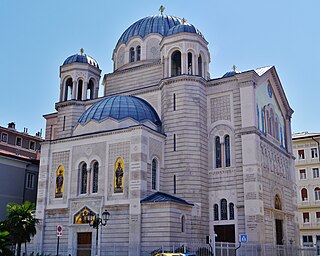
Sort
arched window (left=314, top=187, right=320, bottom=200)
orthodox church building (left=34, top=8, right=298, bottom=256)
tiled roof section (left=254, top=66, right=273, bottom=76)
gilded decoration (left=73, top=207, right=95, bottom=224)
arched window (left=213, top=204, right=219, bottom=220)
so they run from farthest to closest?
arched window (left=314, top=187, right=320, bottom=200) → tiled roof section (left=254, top=66, right=273, bottom=76) → arched window (left=213, top=204, right=219, bottom=220) → gilded decoration (left=73, top=207, right=95, bottom=224) → orthodox church building (left=34, top=8, right=298, bottom=256)

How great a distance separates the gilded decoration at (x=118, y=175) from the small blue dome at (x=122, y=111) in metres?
3.75

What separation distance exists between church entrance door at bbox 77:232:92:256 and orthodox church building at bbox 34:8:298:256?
84 millimetres

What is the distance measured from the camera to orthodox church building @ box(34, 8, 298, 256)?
31.5 meters

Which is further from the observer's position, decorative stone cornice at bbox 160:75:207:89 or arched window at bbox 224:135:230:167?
A: decorative stone cornice at bbox 160:75:207:89

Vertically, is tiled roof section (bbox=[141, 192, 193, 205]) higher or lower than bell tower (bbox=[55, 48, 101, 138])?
lower

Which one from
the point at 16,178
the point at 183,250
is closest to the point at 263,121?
the point at 183,250

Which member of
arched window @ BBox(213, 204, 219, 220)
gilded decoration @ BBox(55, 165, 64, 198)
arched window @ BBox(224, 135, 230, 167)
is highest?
arched window @ BBox(224, 135, 230, 167)

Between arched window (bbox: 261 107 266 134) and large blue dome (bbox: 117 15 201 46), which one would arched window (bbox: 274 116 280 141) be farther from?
large blue dome (bbox: 117 15 201 46)

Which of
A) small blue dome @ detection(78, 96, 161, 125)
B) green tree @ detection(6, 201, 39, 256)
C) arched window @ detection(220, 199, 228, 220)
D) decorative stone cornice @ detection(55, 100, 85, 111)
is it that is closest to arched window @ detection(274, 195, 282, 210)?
arched window @ detection(220, 199, 228, 220)

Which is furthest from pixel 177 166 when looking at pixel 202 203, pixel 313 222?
pixel 313 222

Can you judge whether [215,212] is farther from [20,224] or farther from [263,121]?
[20,224]

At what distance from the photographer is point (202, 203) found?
33.4 meters

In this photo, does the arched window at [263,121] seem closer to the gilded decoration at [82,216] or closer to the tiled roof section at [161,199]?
the tiled roof section at [161,199]

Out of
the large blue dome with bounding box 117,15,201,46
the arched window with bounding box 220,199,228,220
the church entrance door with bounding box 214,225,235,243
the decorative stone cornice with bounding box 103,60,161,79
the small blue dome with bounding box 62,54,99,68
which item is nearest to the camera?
the church entrance door with bounding box 214,225,235,243
